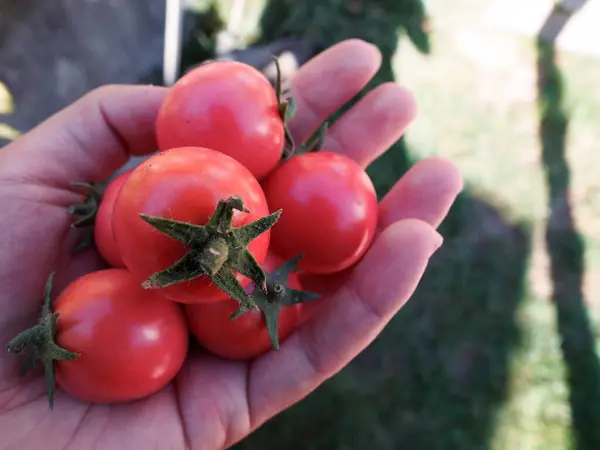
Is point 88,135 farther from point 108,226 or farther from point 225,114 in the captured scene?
point 225,114

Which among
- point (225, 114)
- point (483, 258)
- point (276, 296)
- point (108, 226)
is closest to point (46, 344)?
point (108, 226)

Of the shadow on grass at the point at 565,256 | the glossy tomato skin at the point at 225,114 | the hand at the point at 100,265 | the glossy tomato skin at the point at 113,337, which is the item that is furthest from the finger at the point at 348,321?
the shadow on grass at the point at 565,256

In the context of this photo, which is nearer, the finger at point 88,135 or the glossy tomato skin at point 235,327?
the glossy tomato skin at point 235,327

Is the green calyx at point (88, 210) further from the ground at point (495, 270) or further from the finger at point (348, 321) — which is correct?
the ground at point (495, 270)

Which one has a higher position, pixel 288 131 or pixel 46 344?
pixel 288 131

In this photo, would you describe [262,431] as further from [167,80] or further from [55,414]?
[167,80]

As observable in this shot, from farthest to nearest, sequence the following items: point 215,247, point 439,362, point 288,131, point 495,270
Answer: point 495,270
point 439,362
point 288,131
point 215,247
